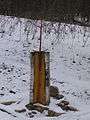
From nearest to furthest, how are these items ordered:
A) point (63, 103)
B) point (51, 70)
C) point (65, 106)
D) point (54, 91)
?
point (65, 106) < point (63, 103) < point (54, 91) < point (51, 70)

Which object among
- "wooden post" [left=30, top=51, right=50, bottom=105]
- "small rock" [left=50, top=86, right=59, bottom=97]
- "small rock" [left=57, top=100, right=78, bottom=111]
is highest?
"wooden post" [left=30, top=51, right=50, bottom=105]

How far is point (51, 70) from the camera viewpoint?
8.12m

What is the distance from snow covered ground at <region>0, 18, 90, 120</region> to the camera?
5957 millimetres

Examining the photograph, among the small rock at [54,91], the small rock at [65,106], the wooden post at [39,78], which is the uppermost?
the wooden post at [39,78]

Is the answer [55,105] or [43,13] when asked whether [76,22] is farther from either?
[55,105]

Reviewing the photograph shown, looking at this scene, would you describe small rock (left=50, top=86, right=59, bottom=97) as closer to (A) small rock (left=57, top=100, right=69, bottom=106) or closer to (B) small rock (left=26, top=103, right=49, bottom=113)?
(A) small rock (left=57, top=100, right=69, bottom=106)

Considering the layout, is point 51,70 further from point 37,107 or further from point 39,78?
point 37,107

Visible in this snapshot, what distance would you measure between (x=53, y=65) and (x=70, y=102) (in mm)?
2105

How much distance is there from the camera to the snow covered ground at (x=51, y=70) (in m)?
5.96

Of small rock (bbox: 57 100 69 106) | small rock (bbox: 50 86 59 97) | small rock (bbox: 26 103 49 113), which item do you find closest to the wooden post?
small rock (bbox: 26 103 49 113)

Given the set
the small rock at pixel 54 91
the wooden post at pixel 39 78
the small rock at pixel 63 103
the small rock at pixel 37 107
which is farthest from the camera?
the small rock at pixel 54 91

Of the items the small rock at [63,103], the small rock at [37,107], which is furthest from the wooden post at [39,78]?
the small rock at [63,103]

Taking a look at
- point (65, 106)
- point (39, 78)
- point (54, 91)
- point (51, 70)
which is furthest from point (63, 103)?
point (51, 70)

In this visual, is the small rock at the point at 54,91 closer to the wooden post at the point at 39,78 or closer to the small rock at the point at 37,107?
the wooden post at the point at 39,78
